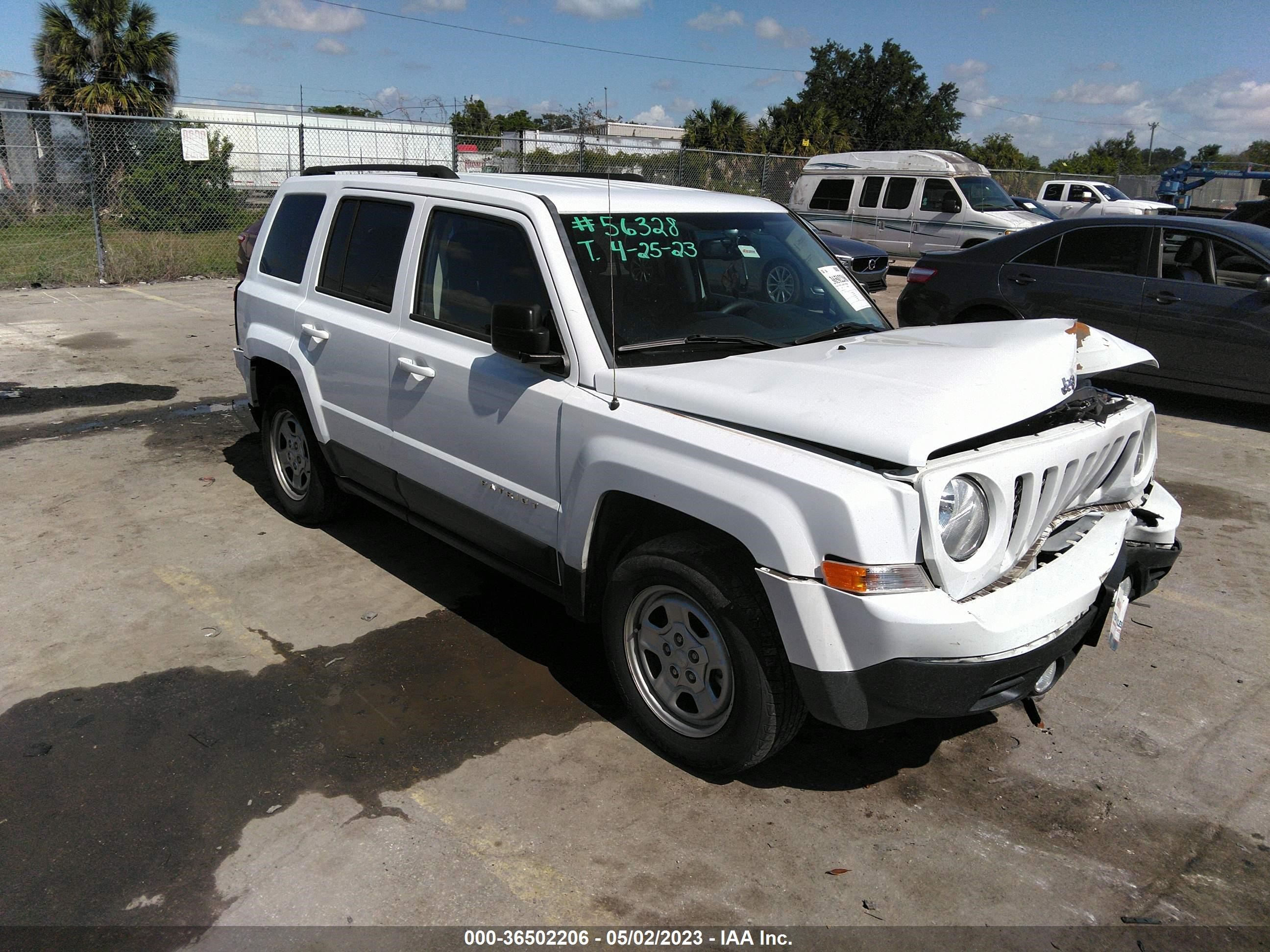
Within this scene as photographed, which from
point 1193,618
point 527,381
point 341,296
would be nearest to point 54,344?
point 341,296

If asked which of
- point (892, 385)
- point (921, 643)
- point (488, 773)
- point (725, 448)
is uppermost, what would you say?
point (892, 385)

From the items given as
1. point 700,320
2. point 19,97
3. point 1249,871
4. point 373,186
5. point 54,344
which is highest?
point 19,97

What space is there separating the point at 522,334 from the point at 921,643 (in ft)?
5.66

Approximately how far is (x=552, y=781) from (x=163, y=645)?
6.58ft

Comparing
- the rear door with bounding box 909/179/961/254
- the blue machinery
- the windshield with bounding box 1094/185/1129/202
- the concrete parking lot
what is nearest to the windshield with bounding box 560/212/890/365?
the concrete parking lot

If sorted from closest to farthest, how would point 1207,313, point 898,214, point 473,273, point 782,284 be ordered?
point 473,273
point 782,284
point 1207,313
point 898,214

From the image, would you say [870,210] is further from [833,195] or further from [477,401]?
[477,401]

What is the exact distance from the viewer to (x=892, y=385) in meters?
3.20

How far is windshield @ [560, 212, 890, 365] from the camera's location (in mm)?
3727

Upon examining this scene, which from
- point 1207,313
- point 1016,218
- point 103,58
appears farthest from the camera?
point 103,58

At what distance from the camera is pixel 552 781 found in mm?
3402

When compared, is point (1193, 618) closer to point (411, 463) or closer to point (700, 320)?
point (700, 320)

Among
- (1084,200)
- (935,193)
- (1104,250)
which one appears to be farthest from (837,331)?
(1084,200)

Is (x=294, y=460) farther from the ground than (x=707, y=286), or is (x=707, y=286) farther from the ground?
(x=707, y=286)
